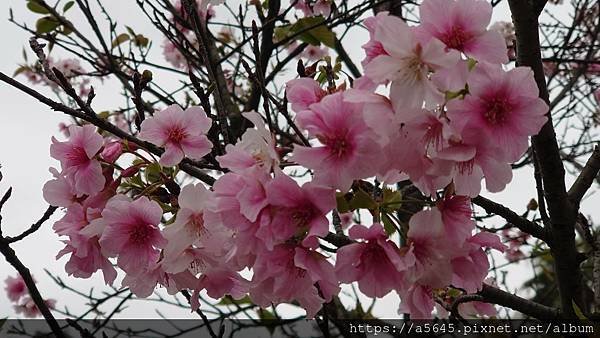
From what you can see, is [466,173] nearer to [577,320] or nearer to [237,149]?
[237,149]

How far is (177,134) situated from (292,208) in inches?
22.0

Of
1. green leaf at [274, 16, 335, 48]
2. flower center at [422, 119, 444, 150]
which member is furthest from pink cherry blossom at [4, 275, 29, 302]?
flower center at [422, 119, 444, 150]

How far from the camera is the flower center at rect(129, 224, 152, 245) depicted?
4.46ft

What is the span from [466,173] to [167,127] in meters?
0.79

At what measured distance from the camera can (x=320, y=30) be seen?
301cm

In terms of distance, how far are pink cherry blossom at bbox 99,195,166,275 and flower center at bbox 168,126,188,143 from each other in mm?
215

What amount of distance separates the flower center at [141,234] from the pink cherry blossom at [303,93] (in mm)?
463

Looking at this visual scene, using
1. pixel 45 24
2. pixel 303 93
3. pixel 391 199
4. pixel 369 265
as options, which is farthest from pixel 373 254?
pixel 45 24

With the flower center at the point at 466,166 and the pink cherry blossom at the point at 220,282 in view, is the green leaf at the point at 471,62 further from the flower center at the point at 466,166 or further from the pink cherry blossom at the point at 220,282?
the pink cherry blossom at the point at 220,282

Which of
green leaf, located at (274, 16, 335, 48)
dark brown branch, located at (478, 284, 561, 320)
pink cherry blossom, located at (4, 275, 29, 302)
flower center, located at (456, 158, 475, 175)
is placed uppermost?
green leaf, located at (274, 16, 335, 48)

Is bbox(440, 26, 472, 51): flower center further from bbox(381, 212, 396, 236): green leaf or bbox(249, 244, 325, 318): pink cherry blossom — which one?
bbox(249, 244, 325, 318): pink cherry blossom

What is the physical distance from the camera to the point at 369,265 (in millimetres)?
1229

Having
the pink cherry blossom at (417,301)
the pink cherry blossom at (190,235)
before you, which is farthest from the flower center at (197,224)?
the pink cherry blossom at (417,301)

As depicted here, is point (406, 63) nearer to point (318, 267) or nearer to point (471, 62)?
point (471, 62)
